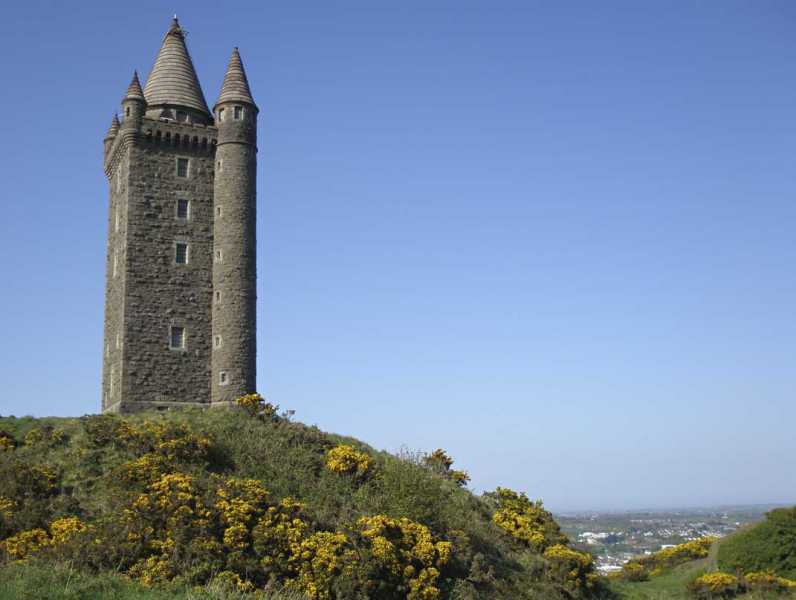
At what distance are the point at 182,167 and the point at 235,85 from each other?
528 cm

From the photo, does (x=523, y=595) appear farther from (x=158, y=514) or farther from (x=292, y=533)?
(x=158, y=514)

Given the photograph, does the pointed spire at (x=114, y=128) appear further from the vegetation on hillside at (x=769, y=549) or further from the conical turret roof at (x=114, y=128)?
the vegetation on hillside at (x=769, y=549)

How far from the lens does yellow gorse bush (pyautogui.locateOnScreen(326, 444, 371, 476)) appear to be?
115 feet

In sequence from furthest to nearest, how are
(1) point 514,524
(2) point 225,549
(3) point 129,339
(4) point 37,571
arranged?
(3) point 129,339 < (1) point 514,524 < (2) point 225,549 < (4) point 37,571

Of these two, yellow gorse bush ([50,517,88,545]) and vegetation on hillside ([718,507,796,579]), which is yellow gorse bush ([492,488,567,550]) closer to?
vegetation on hillside ([718,507,796,579])

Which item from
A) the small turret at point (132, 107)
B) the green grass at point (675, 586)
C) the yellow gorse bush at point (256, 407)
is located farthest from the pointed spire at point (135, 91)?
the green grass at point (675, 586)

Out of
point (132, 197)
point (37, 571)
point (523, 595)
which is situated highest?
point (132, 197)

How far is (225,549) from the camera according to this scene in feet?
81.1

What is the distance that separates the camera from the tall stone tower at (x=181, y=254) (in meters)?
43.8

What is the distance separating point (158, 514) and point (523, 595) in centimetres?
1303

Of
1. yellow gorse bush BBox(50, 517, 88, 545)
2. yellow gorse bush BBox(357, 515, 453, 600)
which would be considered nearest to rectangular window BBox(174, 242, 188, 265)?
yellow gorse bush BBox(357, 515, 453, 600)

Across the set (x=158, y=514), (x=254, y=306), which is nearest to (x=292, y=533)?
(x=158, y=514)

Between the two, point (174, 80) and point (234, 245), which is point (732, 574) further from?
point (174, 80)

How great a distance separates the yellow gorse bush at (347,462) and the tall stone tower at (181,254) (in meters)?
9.55
